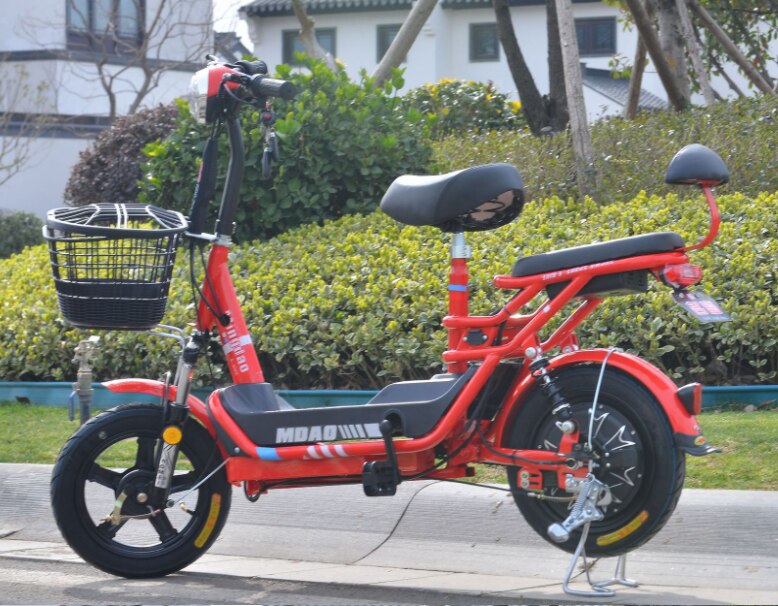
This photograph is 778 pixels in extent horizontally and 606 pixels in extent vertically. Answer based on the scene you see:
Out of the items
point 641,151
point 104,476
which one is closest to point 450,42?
point 641,151

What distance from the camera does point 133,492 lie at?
5156mm

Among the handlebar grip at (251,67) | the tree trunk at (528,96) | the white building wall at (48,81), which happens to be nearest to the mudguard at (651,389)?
the handlebar grip at (251,67)

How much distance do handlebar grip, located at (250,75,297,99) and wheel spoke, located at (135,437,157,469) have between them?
1.46 meters

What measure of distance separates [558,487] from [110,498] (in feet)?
6.25

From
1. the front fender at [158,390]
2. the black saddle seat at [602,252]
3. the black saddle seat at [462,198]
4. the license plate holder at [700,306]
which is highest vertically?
the black saddle seat at [462,198]

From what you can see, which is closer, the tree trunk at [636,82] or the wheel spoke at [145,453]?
the wheel spoke at [145,453]

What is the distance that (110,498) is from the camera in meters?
5.35

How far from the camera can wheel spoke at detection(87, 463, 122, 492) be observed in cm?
516

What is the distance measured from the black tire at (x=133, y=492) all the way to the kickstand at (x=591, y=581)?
4.82 feet

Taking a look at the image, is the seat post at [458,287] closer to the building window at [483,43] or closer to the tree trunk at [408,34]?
the tree trunk at [408,34]

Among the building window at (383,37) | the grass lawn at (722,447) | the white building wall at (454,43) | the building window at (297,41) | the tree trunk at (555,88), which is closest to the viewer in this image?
the grass lawn at (722,447)

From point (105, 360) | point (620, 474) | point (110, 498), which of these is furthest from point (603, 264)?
point (105, 360)

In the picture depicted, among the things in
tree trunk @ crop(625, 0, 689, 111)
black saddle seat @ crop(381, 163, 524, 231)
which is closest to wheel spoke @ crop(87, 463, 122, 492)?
black saddle seat @ crop(381, 163, 524, 231)

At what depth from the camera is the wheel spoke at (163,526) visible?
5.15 meters
